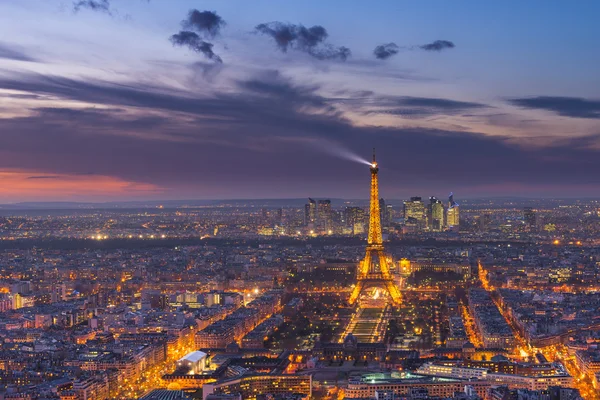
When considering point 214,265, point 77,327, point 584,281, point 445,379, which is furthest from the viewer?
point 214,265

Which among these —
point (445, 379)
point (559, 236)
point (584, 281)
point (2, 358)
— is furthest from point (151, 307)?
point (559, 236)

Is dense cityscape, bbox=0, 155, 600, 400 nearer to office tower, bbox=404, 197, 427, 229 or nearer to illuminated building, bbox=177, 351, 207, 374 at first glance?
illuminated building, bbox=177, 351, 207, 374

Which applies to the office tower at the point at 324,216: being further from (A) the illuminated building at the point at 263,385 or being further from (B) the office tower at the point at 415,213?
(A) the illuminated building at the point at 263,385

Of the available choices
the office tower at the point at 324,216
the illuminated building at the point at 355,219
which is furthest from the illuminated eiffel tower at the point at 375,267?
the office tower at the point at 324,216

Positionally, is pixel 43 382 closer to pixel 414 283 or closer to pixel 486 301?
pixel 486 301

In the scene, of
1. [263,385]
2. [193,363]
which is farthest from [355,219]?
[263,385]

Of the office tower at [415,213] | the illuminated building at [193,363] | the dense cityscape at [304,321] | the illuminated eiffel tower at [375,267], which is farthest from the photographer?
the office tower at [415,213]
